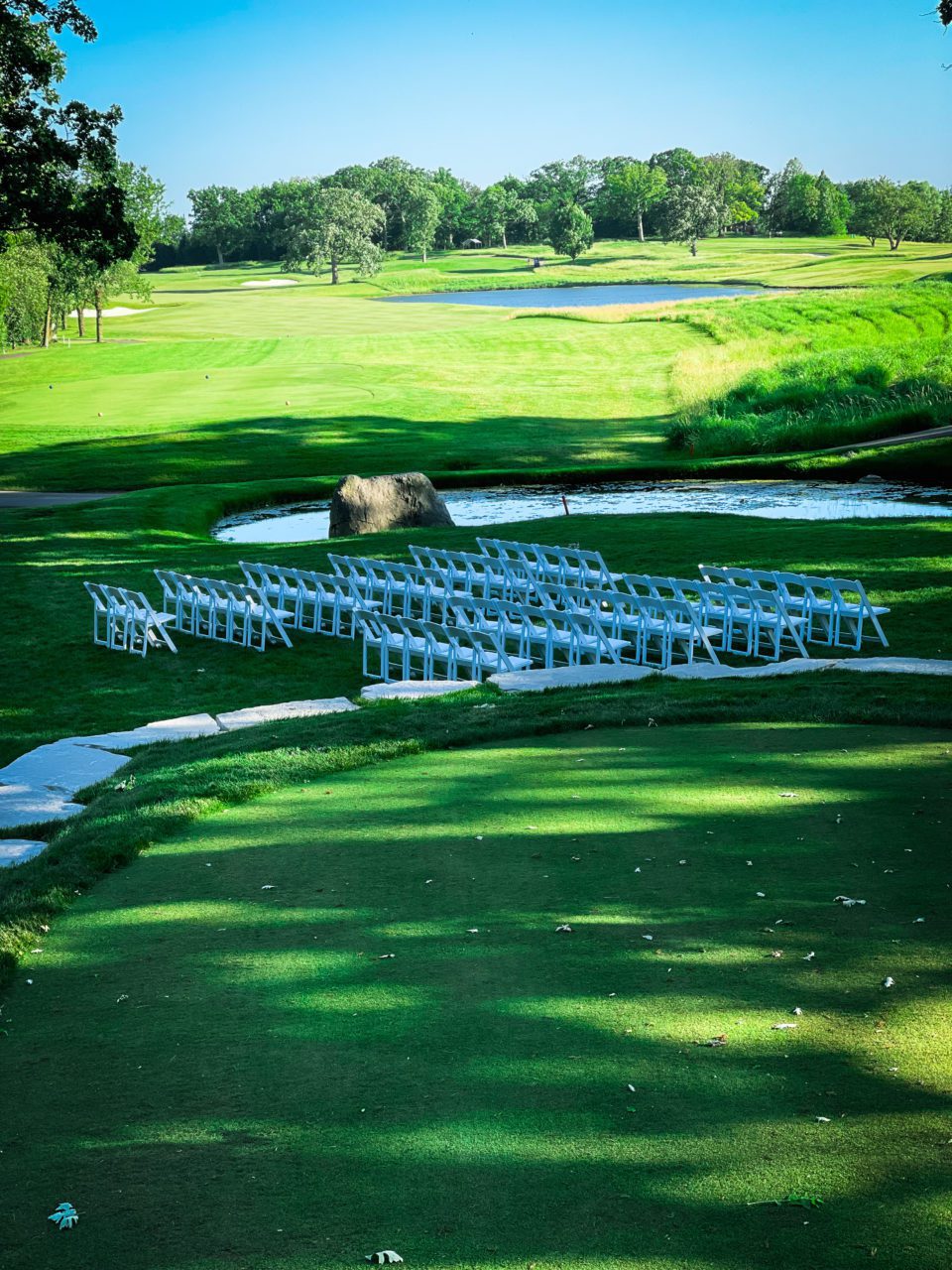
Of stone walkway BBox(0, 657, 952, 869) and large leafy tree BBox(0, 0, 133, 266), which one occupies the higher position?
large leafy tree BBox(0, 0, 133, 266)

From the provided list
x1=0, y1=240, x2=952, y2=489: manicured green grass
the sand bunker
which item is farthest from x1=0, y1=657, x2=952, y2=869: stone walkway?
the sand bunker

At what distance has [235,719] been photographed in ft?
37.3

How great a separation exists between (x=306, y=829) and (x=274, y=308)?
87.9 m

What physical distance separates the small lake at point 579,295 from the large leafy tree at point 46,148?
69.7 metres

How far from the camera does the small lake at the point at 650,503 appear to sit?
26.0 m

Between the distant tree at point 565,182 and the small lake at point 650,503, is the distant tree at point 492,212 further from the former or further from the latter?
the small lake at point 650,503

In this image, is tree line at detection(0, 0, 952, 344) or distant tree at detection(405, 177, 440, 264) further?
distant tree at detection(405, 177, 440, 264)

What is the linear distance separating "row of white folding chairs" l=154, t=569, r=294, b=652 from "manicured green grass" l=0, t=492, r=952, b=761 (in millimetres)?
279

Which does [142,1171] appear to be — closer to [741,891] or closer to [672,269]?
[741,891]

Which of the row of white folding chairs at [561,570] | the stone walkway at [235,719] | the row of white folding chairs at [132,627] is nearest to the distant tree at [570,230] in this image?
the row of white folding chairs at [561,570]

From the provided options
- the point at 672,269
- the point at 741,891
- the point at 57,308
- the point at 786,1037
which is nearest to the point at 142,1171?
the point at 786,1037

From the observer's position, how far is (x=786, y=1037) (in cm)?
441

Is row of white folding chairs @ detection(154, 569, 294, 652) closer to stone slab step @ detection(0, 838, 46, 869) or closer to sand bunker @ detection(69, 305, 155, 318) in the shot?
stone slab step @ detection(0, 838, 46, 869)

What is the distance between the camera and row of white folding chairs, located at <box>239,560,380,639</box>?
51.3ft
